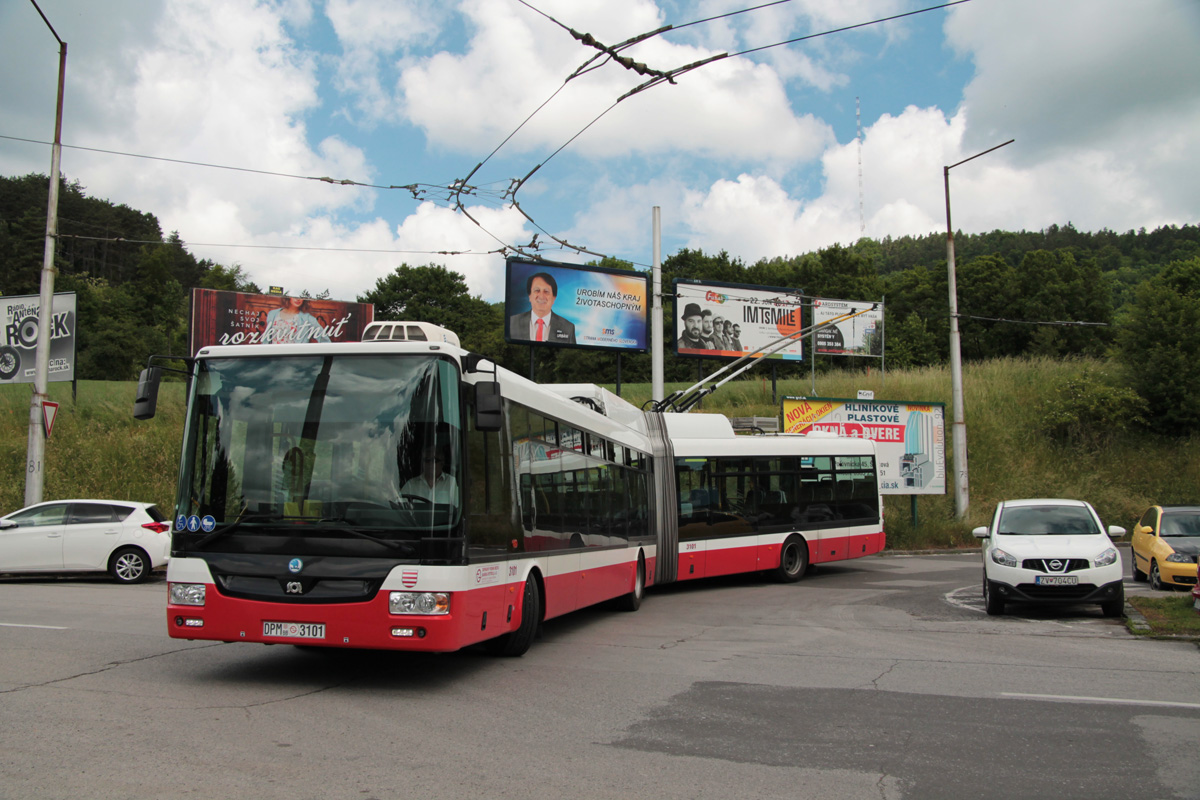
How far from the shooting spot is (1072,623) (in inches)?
507

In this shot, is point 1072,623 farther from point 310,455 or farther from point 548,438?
point 310,455

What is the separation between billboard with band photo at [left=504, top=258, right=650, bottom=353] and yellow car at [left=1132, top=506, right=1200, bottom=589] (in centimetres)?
1698

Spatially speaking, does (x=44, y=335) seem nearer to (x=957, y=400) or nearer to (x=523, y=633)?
(x=523, y=633)

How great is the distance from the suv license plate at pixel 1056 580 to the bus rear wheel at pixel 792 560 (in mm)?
6818

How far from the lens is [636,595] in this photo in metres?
14.5

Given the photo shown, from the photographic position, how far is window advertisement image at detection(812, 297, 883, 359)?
1479 inches

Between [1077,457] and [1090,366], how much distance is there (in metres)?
8.97

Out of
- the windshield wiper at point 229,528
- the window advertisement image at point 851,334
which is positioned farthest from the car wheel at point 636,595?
the window advertisement image at point 851,334

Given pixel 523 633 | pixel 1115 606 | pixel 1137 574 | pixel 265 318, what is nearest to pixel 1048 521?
pixel 1115 606

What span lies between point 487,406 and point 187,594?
9.57 feet

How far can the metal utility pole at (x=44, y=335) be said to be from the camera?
19.5 m

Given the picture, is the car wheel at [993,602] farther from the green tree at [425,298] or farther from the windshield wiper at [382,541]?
the green tree at [425,298]

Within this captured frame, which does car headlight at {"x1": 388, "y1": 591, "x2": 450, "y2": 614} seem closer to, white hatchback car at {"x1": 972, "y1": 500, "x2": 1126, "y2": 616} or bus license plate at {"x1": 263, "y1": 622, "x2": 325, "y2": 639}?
bus license plate at {"x1": 263, "y1": 622, "x2": 325, "y2": 639}

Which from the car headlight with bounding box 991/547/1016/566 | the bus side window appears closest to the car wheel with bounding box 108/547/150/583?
the bus side window
